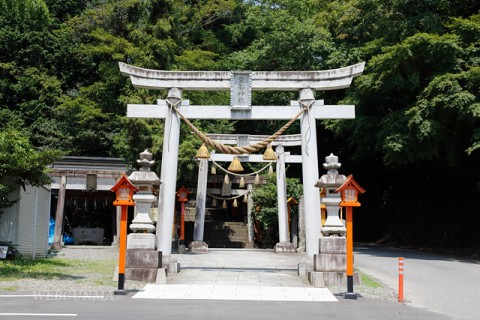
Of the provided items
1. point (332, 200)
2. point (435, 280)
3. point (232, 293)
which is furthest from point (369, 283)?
point (232, 293)

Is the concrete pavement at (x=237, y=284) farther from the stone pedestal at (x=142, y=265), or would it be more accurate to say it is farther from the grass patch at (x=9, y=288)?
the grass patch at (x=9, y=288)

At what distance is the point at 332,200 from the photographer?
13.2 metres

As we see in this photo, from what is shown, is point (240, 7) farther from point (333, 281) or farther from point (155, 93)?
point (333, 281)

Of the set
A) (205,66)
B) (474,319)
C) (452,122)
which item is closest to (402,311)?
(474,319)

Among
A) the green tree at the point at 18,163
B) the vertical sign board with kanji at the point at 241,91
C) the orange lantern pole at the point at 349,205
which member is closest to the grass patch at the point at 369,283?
the orange lantern pole at the point at 349,205

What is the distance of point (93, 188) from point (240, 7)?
62.0ft

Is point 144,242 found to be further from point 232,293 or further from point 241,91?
point 241,91

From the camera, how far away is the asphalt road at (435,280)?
10851 millimetres

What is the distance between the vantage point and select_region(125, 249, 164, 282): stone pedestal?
12781 mm

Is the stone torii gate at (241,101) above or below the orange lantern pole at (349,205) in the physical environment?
above

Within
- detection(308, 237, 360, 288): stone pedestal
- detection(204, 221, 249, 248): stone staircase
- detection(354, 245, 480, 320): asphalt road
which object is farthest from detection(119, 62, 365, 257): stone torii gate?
detection(204, 221, 249, 248): stone staircase

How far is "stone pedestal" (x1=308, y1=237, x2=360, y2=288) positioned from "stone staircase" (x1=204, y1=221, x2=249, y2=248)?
629 inches

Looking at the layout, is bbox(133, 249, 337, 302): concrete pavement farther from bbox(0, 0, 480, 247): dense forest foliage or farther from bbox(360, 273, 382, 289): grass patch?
bbox(0, 0, 480, 247): dense forest foliage

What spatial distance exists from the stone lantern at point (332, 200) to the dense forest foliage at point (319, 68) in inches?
298
